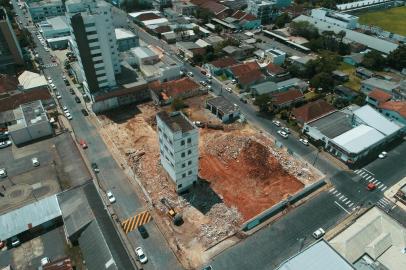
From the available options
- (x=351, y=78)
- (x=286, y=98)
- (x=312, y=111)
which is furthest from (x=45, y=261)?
(x=351, y=78)

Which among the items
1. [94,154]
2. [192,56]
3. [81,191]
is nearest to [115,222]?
[81,191]

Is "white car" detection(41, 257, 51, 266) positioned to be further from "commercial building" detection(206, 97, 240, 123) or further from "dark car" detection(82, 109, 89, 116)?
"commercial building" detection(206, 97, 240, 123)

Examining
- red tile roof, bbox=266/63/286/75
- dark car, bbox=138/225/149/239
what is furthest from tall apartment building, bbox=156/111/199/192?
red tile roof, bbox=266/63/286/75

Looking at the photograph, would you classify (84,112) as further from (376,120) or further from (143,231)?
(376,120)

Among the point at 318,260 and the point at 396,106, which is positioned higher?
the point at 396,106

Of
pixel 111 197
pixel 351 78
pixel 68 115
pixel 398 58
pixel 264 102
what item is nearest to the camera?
pixel 111 197

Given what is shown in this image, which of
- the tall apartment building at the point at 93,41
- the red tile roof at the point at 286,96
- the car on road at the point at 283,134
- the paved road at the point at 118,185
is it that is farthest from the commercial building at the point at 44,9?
the car on road at the point at 283,134

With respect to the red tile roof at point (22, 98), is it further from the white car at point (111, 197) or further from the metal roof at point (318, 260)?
the metal roof at point (318, 260)
